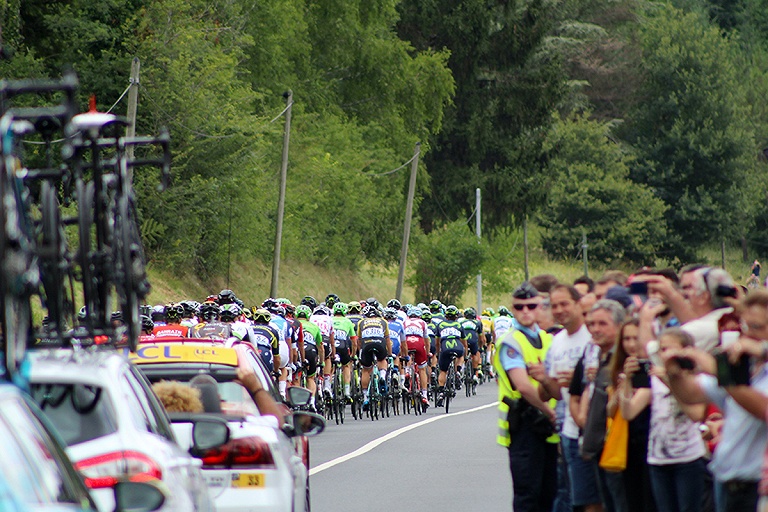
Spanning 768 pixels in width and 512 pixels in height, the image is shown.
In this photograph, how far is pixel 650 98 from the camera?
4385 inches

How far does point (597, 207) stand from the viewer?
9969cm

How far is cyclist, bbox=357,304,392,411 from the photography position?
28016mm

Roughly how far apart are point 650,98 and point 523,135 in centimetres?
3412

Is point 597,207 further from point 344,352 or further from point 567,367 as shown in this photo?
point 567,367

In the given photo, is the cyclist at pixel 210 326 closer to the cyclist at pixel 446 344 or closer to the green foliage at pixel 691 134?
the cyclist at pixel 446 344

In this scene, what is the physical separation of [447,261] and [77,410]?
61368mm

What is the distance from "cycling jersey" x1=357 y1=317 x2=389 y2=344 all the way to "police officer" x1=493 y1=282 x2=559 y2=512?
16847mm

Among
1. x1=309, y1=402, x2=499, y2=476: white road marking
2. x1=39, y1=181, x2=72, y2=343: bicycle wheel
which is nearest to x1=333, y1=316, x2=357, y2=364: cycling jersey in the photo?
x1=309, y1=402, x2=499, y2=476: white road marking

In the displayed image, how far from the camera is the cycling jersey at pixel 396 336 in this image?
29263 mm

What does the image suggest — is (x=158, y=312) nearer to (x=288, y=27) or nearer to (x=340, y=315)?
(x=340, y=315)

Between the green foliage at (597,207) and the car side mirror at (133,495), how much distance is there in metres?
92.3

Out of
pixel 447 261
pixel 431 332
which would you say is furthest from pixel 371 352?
pixel 447 261

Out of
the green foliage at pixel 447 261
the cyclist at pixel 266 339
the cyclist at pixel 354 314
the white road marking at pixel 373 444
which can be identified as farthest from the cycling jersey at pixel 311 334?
the green foliage at pixel 447 261

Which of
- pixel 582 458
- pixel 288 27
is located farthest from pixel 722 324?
pixel 288 27
